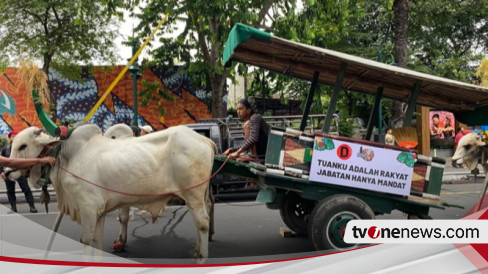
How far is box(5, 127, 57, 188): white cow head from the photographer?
484cm

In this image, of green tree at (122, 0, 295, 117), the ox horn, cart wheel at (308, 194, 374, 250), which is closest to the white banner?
cart wheel at (308, 194, 374, 250)

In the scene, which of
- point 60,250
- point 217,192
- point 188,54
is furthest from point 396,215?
point 188,54

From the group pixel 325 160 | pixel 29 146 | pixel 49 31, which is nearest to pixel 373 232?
pixel 325 160

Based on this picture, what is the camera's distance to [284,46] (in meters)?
5.14

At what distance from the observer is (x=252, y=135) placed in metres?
5.84

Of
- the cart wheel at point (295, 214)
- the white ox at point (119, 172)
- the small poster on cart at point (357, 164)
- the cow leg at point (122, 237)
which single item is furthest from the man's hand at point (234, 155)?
the cow leg at point (122, 237)

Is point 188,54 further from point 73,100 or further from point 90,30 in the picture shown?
point 73,100

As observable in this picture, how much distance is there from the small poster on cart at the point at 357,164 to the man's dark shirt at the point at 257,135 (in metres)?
0.93

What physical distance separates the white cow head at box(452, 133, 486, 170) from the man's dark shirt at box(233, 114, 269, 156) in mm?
4013

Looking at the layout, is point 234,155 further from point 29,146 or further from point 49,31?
point 49,31

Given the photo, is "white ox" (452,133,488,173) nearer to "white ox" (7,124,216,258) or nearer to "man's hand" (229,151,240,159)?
"man's hand" (229,151,240,159)

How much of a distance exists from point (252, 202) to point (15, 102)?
13.4 meters

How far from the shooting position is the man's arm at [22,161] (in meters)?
4.25

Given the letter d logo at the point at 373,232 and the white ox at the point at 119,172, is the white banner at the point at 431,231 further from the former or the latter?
the white ox at the point at 119,172
